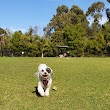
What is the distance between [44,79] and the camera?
6.94 metres

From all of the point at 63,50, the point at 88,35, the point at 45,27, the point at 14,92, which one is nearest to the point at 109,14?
the point at 88,35

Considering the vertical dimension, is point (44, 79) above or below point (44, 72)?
below

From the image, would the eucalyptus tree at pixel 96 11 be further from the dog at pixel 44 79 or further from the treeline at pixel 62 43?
the dog at pixel 44 79

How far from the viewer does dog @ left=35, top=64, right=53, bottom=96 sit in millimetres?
6770

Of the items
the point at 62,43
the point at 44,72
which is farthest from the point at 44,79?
the point at 62,43

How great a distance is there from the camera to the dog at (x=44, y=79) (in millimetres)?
6770

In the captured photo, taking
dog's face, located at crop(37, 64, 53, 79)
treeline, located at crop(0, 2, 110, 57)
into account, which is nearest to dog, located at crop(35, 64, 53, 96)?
dog's face, located at crop(37, 64, 53, 79)

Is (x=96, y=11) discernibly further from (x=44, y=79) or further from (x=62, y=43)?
(x=44, y=79)

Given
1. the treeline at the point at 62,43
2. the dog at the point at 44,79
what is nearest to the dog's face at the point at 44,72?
the dog at the point at 44,79

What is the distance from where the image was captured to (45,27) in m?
71.6

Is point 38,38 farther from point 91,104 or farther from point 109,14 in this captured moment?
point 91,104

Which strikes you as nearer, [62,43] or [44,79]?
[44,79]

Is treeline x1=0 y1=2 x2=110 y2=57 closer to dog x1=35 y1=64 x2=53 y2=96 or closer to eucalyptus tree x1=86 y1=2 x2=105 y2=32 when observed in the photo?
eucalyptus tree x1=86 y1=2 x2=105 y2=32

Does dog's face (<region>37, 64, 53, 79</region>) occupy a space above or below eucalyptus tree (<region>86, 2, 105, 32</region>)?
below
